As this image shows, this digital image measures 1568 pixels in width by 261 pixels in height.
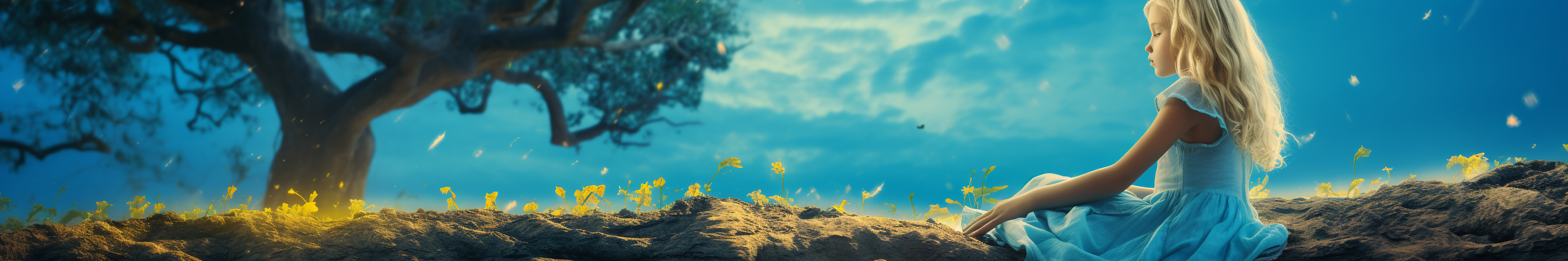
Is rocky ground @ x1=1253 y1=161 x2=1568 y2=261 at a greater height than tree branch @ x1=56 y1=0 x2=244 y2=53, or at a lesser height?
lesser

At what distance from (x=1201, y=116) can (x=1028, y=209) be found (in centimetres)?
59

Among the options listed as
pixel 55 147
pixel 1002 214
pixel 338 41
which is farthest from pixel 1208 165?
pixel 55 147

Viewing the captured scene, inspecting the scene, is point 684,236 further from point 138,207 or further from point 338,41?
point 338,41

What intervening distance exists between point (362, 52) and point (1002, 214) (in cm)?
619

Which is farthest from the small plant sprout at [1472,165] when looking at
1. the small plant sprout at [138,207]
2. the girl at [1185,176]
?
the small plant sprout at [138,207]

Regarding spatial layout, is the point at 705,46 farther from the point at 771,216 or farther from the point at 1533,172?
the point at 1533,172

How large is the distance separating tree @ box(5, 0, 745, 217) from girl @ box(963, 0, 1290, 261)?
543cm

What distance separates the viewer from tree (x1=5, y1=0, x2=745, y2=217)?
17.3 feet

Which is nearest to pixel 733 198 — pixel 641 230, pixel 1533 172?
pixel 641 230

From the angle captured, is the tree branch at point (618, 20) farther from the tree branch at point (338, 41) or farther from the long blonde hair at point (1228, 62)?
the long blonde hair at point (1228, 62)

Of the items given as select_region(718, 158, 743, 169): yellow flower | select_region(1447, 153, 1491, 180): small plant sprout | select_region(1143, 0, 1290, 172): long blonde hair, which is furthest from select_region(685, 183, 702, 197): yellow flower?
select_region(1447, 153, 1491, 180): small plant sprout

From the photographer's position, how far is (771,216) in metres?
2.44

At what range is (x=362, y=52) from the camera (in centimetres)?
616

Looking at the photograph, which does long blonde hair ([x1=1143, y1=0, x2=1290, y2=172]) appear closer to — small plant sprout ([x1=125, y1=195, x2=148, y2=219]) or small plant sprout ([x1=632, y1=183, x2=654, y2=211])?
small plant sprout ([x1=632, y1=183, x2=654, y2=211])
